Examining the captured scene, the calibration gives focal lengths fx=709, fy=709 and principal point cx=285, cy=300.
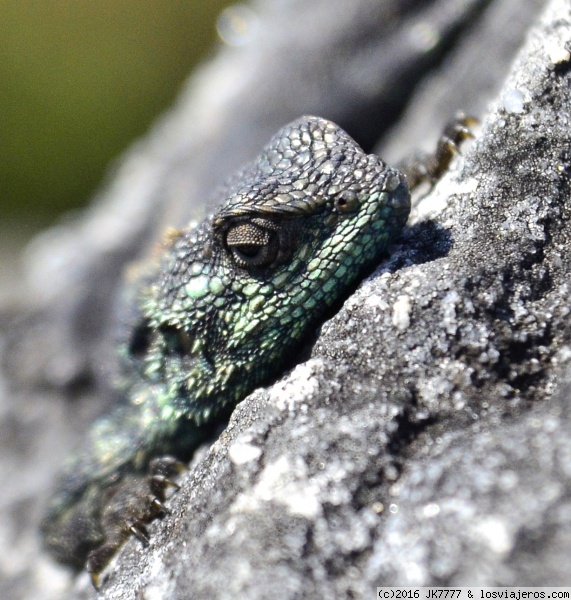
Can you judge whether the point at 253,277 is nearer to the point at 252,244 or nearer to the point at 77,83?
the point at 252,244

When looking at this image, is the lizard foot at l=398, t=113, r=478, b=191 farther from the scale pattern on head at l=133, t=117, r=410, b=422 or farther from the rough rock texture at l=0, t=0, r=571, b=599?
the scale pattern on head at l=133, t=117, r=410, b=422

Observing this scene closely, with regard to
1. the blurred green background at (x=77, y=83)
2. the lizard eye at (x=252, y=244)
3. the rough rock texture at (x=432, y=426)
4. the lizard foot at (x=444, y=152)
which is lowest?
the rough rock texture at (x=432, y=426)

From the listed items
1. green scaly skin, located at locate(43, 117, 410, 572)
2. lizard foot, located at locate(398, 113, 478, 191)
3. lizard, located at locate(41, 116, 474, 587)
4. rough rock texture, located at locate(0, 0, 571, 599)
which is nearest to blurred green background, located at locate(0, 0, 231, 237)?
lizard, located at locate(41, 116, 474, 587)

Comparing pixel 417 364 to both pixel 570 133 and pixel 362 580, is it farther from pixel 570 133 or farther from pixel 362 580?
pixel 570 133

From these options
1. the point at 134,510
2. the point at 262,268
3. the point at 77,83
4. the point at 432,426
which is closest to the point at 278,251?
the point at 262,268

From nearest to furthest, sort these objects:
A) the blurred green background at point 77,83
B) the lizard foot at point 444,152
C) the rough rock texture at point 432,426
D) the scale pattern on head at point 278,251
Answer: the rough rock texture at point 432,426 < the scale pattern on head at point 278,251 < the lizard foot at point 444,152 < the blurred green background at point 77,83

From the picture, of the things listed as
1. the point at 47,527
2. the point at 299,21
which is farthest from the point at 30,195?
the point at 47,527

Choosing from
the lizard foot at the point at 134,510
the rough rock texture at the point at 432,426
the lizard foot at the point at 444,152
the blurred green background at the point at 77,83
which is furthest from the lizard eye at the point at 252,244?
the blurred green background at the point at 77,83

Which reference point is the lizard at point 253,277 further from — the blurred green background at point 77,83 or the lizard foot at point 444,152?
the blurred green background at point 77,83
